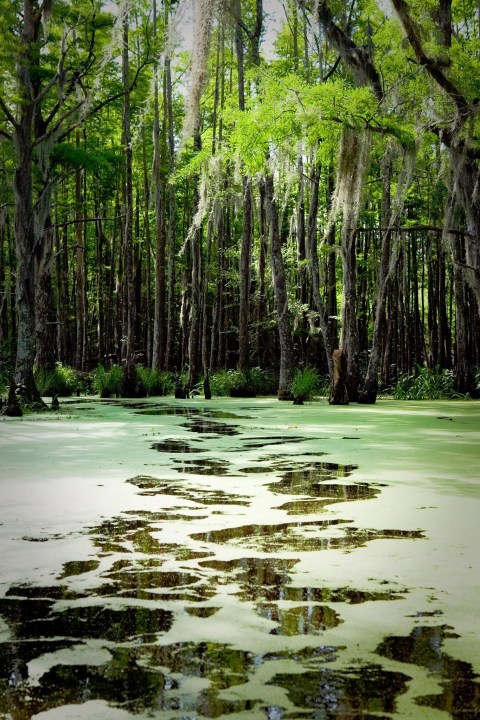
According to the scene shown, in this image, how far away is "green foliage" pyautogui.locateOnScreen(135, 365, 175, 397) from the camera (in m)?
15.8

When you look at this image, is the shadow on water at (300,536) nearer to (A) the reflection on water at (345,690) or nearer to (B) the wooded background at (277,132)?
(A) the reflection on water at (345,690)

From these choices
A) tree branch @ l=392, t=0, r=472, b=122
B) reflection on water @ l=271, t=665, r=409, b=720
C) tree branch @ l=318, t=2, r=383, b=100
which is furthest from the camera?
tree branch @ l=318, t=2, r=383, b=100

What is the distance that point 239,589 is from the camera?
233cm

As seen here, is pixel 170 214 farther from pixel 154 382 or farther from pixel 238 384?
pixel 238 384

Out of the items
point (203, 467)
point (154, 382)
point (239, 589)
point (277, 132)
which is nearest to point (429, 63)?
point (277, 132)

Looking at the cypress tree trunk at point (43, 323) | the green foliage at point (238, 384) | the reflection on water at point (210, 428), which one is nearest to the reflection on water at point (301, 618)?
the reflection on water at point (210, 428)

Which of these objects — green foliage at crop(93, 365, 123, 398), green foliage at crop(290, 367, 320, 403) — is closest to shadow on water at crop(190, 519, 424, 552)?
green foliage at crop(290, 367, 320, 403)

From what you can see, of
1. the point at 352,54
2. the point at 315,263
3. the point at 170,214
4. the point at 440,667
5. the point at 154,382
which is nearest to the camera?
the point at 440,667

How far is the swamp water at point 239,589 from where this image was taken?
1595 mm

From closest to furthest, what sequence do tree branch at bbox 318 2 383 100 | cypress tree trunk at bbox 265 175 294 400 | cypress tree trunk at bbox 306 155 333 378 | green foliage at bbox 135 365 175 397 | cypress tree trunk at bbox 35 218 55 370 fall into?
tree branch at bbox 318 2 383 100
cypress tree trunk at bbox 306 155 333 378
cypress tree trunk at bbox 265 175 294 400
cypress tree trunk at bbox 35 218 55 370
green foliage at bbox 135 365 175 397

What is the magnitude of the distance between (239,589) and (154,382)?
45.0 feet

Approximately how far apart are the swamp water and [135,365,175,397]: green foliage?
1054 centimetres

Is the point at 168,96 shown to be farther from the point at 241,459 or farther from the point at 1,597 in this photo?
the point at 1,597

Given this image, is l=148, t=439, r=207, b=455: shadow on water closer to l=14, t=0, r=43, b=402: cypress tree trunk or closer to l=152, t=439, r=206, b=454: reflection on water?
l=152, t=439, r=206, b=454: reflection on water
